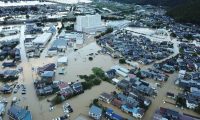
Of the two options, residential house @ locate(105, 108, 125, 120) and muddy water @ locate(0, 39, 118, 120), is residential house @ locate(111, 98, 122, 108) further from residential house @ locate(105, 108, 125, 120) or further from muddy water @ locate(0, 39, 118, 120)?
muddy water @ locate(0, 39, 118, 120)

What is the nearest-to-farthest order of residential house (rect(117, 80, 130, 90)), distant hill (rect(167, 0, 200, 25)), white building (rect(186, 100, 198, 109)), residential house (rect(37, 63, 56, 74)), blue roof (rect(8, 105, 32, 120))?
blue roof (rect(8, 105, 32, 120))
white building (rect(186, 100, 198, 109))
residential house (rect(117, 80, 130, 90))
residential house (rect(37, 63, 56, 74))
distant hill (rect(167, 0, 200, 25))

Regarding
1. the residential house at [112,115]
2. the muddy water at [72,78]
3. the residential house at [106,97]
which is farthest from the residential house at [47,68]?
the residential house at [112,115]

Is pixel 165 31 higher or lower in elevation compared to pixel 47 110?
higher

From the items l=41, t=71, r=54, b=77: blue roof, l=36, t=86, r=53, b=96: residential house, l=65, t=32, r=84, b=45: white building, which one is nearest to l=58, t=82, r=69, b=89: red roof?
l=36, t=86, r=53, b=96: residential house

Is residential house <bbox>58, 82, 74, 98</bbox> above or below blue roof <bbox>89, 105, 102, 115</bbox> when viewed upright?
above

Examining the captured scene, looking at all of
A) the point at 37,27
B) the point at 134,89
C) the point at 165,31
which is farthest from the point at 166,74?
the point at 37,27

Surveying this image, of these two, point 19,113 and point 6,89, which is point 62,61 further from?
point 19,113

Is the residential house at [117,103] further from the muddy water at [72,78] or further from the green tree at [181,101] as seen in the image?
the green tree at [181,101]

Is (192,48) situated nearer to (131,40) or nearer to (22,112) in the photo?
(131,40)
